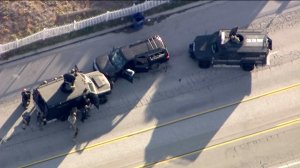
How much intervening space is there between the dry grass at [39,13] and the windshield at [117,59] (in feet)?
14.5

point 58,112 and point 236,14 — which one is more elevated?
point 236,14

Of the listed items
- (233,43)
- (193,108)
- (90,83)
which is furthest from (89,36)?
(233,43)

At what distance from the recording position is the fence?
120 feet

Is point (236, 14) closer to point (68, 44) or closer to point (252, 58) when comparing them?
point (252, 58)

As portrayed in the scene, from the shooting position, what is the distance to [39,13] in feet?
125

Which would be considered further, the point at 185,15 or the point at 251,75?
the point at 185,15

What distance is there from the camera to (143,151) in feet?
108

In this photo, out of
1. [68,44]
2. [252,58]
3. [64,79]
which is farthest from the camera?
[68,44]

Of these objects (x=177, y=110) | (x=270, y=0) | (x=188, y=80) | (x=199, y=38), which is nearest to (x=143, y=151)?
(x=177, y=110)

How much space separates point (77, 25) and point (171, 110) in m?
8.60

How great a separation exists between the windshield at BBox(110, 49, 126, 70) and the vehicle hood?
25 cm

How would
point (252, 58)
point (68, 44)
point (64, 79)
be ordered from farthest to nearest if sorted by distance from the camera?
1. point (68, 44)
2. point (252, 58)
3. point (64, 79)

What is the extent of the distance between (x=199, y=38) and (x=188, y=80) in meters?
2.80

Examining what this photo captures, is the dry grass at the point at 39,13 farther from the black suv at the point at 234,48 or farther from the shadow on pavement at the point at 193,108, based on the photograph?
the black suv at the point at 234,48
